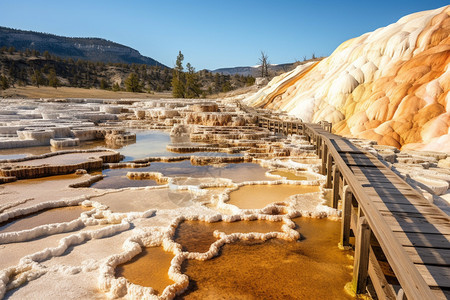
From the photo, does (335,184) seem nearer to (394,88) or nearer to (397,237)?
(397,237)

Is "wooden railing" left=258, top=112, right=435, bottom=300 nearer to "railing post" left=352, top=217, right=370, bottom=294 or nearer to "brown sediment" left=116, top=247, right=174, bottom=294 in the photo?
"railing post" left=352, top=217, right=370, bottom=294

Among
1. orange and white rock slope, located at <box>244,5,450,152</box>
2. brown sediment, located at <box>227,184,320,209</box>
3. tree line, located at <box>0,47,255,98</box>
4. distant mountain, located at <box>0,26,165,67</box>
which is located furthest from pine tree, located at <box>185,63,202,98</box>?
distant mountain, located at <box>0,26,165,67</box>

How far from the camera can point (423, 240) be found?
2699mm

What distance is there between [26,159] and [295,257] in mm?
8385

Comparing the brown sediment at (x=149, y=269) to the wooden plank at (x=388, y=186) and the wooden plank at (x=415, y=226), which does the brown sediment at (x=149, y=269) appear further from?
the wooden plank at (x=388, y=186)

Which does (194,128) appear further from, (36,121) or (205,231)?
(205,231)

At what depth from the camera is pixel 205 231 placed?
15.9 ft

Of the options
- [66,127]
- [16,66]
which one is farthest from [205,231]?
[16,66]

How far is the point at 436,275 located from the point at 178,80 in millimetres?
41958

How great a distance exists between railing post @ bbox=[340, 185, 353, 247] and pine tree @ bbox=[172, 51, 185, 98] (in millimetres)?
39454

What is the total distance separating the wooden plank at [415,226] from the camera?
2865 mm

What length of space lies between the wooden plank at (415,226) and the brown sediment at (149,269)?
2.36 meters

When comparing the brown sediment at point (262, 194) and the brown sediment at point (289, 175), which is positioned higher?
the brown sediment at point (289, 175)

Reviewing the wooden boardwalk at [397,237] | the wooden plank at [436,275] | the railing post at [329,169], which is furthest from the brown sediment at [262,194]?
the wooden plank at [436,275]
